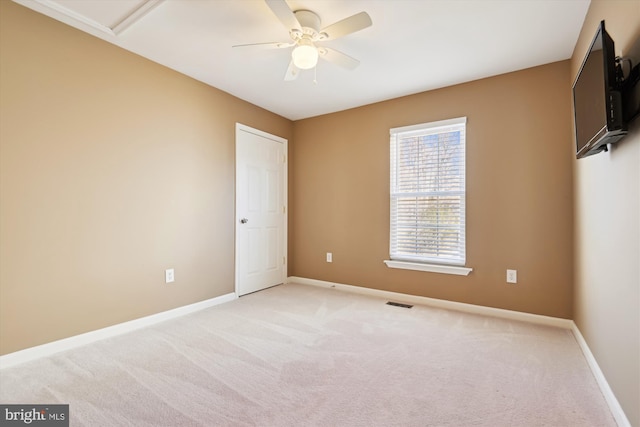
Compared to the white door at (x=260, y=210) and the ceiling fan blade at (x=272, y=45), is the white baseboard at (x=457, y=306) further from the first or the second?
the ceiling fan blade at (x=272, y=45)

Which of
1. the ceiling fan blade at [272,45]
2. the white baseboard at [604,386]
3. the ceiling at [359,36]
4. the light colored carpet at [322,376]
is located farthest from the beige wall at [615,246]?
the ceiling fan blade at [272,45]

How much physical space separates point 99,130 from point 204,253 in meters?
Result: 1.51

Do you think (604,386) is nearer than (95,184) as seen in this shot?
Yes

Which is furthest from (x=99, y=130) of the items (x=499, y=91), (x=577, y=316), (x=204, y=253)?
(x=577, y=316)

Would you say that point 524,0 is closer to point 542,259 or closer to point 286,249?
point 542,259

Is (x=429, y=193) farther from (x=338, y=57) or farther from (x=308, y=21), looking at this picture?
(x=308, y=21)

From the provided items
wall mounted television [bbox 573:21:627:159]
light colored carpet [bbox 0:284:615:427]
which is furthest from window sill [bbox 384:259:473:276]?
wall mounted television [bbox 573:21:627:159]

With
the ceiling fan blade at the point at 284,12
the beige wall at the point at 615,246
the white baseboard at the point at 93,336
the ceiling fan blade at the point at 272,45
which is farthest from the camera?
the ceiling fan blade at the point at 272,45

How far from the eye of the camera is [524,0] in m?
1.97

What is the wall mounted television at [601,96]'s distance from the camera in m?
1.33

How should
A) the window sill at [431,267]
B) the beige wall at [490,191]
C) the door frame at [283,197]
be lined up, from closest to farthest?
1. the beige wall at [490,191]
2. the window sill at [431,267]
3. the door frame at [283,197]

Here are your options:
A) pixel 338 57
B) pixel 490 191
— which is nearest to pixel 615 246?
pixel 490 191

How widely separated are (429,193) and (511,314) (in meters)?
1.47

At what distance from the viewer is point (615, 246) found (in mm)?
1574
